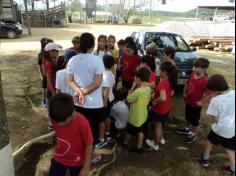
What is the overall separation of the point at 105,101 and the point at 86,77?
648 millimetres

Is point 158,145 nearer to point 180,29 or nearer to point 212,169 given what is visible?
point 212,169

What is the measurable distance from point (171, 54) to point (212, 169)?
2.13 m

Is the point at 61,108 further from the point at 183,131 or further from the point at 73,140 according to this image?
the point at 183,131

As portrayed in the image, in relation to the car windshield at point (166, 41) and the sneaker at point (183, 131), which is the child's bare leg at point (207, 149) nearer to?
the sneaker at point (183, 131)

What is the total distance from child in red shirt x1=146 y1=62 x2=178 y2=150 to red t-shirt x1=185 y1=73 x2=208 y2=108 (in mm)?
273

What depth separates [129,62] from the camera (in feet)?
17.9

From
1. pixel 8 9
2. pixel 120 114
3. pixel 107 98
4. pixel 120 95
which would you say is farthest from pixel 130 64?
pixel 8 9

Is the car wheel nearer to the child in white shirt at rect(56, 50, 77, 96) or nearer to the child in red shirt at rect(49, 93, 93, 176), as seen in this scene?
the child in white shirt at rect(56, 50, 77, 96)

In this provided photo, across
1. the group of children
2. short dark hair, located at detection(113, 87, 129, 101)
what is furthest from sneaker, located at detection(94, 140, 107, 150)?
short dark hair, located at detection(113, 87, 129, 101)

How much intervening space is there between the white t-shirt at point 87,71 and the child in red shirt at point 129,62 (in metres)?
2.01

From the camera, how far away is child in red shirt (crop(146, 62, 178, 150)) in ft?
13.3

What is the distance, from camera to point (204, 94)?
432 cm

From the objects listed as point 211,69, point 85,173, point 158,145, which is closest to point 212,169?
point 158,145

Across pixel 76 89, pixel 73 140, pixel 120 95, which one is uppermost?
pixel 76 89
